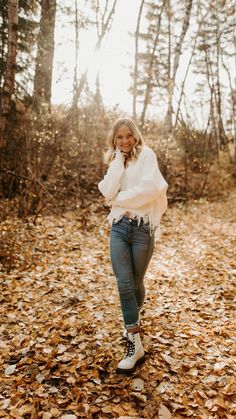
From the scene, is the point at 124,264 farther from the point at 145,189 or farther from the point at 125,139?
the point at 125,139

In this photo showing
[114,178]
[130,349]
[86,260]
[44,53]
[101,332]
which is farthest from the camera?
[44,53]

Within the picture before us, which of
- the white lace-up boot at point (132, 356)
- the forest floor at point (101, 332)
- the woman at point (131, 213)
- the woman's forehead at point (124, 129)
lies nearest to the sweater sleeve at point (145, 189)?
the woman at point (131, 213)

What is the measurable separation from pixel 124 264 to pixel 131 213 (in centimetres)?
45

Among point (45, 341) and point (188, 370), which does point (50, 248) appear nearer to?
point (45, 341)

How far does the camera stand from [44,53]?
1011cm

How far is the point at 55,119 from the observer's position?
1060cm

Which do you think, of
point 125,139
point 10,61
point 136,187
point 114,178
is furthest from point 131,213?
point 10,61

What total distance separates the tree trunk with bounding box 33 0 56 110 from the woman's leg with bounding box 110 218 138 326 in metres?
7.16

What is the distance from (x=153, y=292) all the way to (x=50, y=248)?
2.37 metres

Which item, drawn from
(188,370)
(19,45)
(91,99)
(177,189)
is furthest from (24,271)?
(91,99)

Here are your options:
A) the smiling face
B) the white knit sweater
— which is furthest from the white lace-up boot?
the smiling face

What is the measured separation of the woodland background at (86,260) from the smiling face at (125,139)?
2.07 meters

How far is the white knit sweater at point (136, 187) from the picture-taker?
3.30 meters

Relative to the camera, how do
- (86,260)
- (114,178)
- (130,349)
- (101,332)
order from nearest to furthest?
(114,178) < (130,349) < (101,332) < (86,260)
